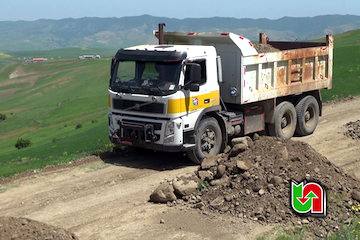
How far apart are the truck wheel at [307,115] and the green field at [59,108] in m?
6.09

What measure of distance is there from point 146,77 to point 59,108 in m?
50.7

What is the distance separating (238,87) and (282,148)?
299cm

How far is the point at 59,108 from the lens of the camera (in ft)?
203

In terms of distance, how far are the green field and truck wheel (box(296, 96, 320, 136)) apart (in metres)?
6.09

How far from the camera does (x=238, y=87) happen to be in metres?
14.2

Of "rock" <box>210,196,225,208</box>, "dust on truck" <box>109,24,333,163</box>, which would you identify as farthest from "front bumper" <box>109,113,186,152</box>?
"rock" <box>210,196,225,208</box>

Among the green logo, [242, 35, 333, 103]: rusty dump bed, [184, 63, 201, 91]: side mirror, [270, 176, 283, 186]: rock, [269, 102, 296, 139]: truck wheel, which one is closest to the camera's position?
the green logo

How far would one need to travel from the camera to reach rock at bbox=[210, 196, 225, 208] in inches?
405

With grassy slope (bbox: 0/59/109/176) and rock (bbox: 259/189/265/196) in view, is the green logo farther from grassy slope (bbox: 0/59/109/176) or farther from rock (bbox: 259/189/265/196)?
grassy slope (bbox: 0/59/109/176)

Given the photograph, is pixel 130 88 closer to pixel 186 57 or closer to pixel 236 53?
pixel 186 57

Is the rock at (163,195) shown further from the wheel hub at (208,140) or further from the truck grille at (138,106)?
the wheel hub at (208,140)

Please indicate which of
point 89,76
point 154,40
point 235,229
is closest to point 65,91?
point 89,76

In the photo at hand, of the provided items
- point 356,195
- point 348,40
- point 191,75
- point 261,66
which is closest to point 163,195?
point 191,75

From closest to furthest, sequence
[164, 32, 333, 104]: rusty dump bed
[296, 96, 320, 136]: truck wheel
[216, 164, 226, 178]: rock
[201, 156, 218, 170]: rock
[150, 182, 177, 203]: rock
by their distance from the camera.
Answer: [150, 182, 177, 203]: rock < [216, 164, 226, 178]: rock < [201, 156, 218, 170]: rock < [164, 32, 333, 104]: rusty dump bed < [296, 96, 320, 136]: truck wheel
